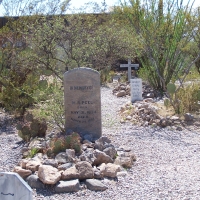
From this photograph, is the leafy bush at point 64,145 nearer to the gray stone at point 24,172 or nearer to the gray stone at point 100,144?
the gray stone at point 100,144

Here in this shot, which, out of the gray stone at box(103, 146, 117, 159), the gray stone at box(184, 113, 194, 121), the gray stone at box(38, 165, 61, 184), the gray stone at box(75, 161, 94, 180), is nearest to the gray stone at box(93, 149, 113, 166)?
the gray stone at box(103, 146, 117, 159)

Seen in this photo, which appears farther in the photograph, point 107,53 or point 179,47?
point 107,53

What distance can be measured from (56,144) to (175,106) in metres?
4.66

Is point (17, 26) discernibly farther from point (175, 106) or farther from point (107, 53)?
point (107, 53)

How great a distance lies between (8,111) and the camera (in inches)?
408

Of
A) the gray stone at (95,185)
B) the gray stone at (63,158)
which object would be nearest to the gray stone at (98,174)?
the gray stone at (95,185)

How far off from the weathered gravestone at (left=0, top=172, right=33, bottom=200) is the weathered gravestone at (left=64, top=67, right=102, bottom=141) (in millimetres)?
4260

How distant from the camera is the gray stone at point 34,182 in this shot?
499cm

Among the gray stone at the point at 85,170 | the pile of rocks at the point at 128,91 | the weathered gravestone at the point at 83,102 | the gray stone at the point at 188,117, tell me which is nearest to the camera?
the gray stone at the point at 85,170

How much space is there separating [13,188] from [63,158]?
2.94 m

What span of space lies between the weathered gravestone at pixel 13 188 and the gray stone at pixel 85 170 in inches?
94.0

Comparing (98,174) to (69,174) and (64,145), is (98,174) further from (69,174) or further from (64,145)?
(64,145)

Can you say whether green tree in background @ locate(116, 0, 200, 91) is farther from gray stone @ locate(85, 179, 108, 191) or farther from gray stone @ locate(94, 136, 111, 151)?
gray stone @ locate(85, 179, 108, 191)

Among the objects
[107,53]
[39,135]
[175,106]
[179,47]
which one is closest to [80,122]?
[39,135]
